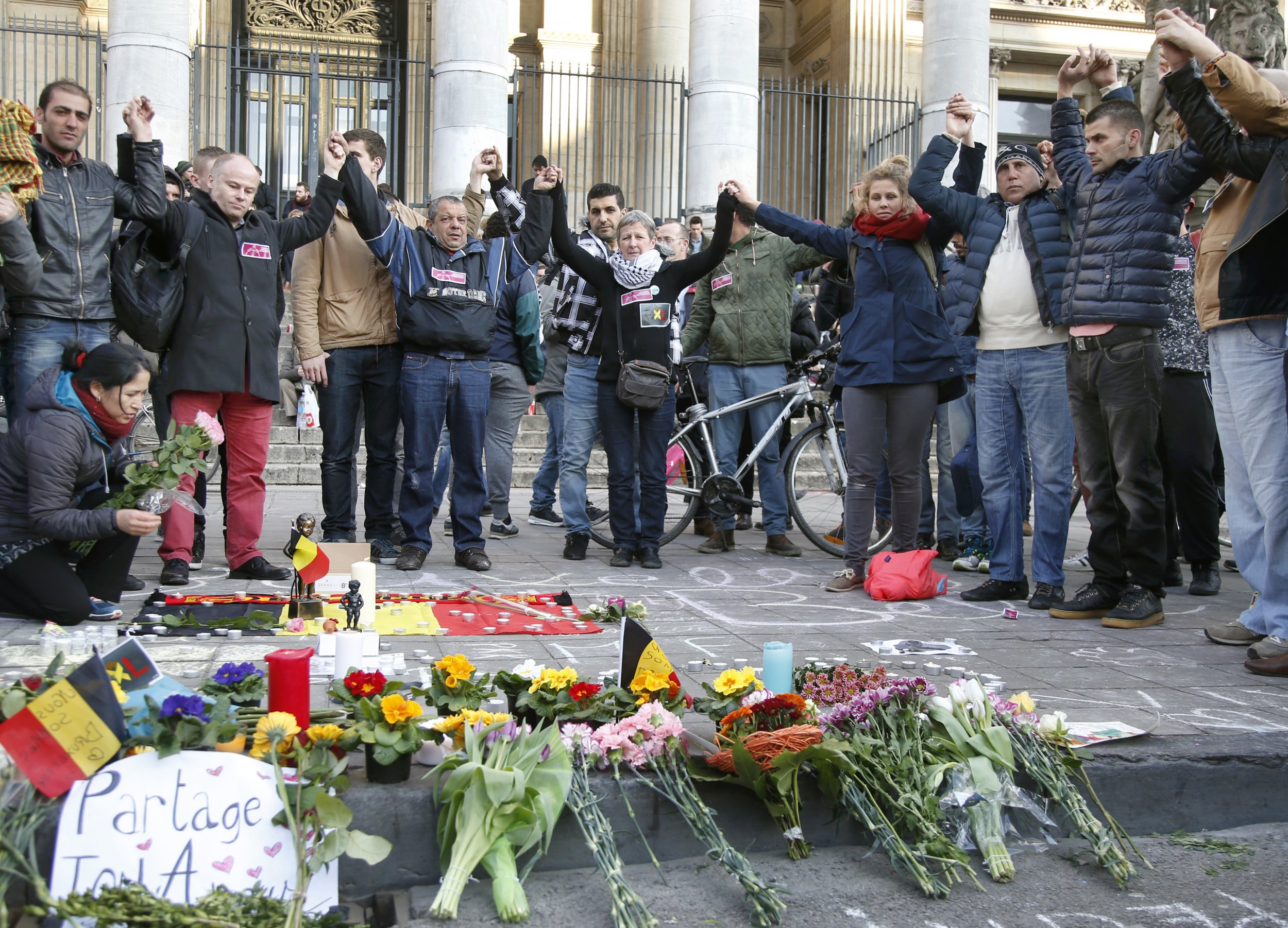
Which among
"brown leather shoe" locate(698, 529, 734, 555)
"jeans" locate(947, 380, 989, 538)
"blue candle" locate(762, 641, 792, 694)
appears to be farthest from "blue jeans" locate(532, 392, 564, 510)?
"blue candle" locate(762, 641, 792, 694)

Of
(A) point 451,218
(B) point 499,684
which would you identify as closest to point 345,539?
(A) point 451,218

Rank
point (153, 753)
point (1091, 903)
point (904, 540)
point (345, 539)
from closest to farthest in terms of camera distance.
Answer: point (153, 753)
point (1091, 903)
point (904, 540)
point (345, 539)

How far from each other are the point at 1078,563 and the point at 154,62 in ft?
40.0

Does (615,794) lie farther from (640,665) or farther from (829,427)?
(829,427)

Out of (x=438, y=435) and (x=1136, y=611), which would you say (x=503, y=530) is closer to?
(x=438, y=435)

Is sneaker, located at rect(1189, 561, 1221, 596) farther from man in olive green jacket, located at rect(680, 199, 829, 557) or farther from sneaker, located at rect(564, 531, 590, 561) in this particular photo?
sneaker, located at rect(564, 531, 590, 561)

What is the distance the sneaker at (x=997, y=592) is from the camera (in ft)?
20.4

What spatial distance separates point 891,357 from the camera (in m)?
6.29

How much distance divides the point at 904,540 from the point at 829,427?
154 cm

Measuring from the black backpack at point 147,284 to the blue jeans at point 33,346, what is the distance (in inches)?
8.4

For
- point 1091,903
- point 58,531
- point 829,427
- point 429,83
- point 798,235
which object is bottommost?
point 1091,903

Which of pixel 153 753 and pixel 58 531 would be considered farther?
pixel 58 531

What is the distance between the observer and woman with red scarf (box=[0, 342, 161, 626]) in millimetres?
4859

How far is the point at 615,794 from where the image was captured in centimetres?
304
